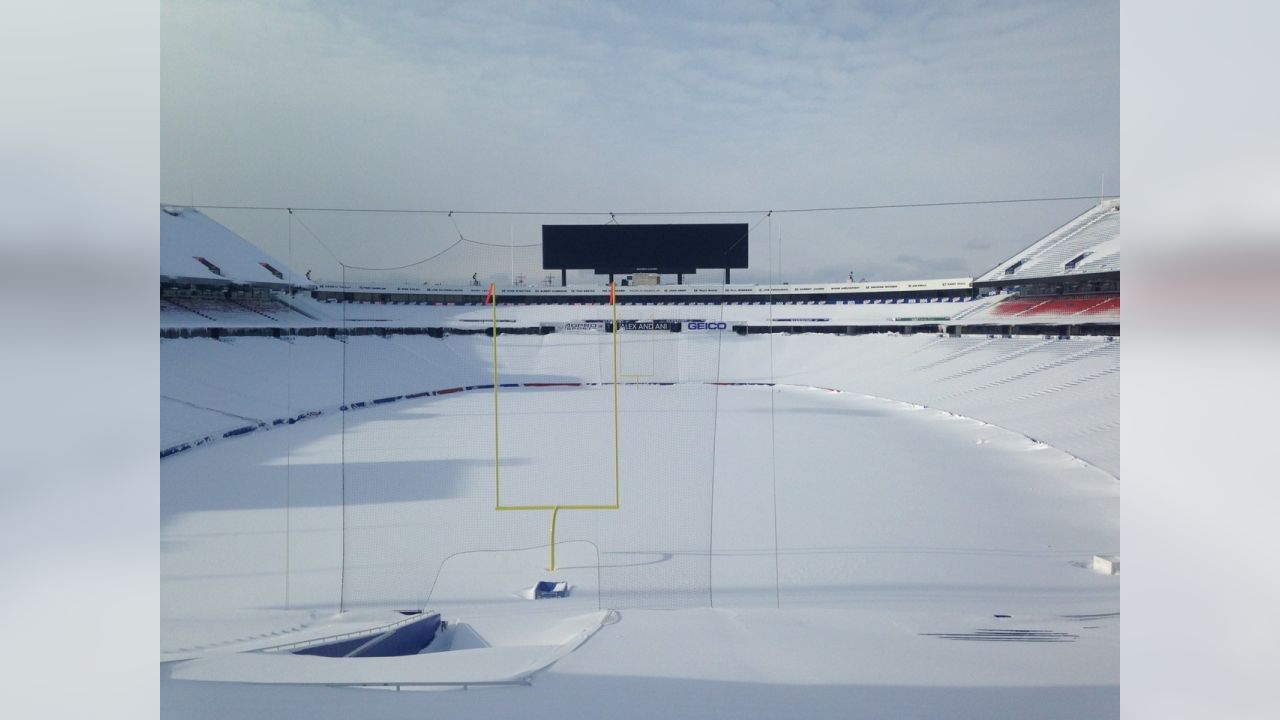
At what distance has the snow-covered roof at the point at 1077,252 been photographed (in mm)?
12172

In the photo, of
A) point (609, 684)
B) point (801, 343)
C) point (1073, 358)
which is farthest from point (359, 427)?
point (801, 343)

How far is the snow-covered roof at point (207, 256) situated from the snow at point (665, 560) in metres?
2.72

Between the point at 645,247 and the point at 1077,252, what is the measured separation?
1104 centimetres

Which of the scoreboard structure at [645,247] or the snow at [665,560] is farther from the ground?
the scoreboard structure at [645,247]

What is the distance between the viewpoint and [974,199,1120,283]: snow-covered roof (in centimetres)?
1217

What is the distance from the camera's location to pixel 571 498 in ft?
Answer: 16.1

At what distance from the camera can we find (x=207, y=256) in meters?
11.3

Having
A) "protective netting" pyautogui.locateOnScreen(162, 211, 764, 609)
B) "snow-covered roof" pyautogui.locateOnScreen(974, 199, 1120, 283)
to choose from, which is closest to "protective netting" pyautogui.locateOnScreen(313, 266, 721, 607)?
"protective netting" pyautogui.locateOnScreen(162, 211, 764, 609)

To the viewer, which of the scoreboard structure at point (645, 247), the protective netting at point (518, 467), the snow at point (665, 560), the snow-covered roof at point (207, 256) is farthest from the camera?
the snow-covered roof at point (207, 256)

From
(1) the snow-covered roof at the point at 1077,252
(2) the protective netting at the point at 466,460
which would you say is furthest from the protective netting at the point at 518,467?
(1) the snow-covered roof at the point at 1077,252

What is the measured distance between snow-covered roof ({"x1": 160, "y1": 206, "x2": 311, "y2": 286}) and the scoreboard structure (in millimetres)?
8063

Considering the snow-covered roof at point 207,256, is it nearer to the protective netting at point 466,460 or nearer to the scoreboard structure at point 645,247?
the protective netting at point 466,460

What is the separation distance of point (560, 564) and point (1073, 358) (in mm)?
9467

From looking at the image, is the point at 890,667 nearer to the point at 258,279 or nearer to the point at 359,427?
the point at 359,427
